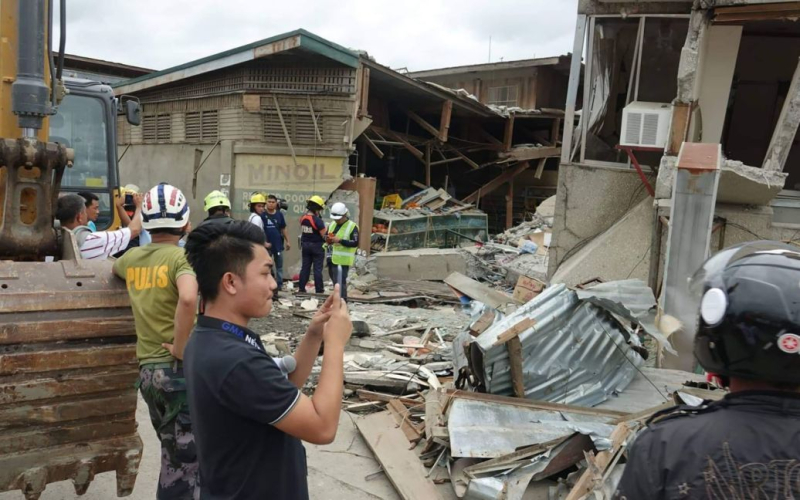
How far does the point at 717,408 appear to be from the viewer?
1.27 m

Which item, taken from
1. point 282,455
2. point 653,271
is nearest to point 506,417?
point 282,455

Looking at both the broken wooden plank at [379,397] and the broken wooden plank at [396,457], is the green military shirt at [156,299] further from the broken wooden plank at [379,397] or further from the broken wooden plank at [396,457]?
the broken wooden plank at [379,397]

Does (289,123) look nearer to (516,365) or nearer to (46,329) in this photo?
(516,365)

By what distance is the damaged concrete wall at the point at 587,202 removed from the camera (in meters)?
9.35

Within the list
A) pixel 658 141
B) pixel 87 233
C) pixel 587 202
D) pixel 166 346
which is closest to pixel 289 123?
pixel 587 202

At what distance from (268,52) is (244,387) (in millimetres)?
11430

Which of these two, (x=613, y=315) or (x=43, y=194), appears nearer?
(x=43, y=194)

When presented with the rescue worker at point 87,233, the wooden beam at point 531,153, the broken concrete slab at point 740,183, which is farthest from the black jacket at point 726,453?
the wooden beam at point 531,153

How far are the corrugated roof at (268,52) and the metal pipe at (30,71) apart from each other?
8105 millimetres

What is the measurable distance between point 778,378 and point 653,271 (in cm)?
697

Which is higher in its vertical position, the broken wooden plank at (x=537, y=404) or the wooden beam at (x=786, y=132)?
the wooden beam at (x=786, y=132)

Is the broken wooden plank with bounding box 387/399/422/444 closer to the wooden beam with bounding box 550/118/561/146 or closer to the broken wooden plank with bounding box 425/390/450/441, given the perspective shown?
the broken wooden plank with bounding box 425/390/450/441

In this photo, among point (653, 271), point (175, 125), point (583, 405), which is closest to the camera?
point (583, 405)

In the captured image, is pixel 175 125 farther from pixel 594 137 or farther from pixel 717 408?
pixel 717 408
